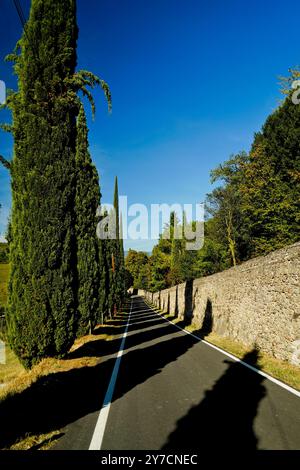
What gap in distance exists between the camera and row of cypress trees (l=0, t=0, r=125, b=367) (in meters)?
8.95

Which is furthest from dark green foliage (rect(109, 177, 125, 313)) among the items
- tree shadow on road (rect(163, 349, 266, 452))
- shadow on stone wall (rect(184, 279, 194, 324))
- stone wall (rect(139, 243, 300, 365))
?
tree shadow on road (rect(163, 349, 266, 452))

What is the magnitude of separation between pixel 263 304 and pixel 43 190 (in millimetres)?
8511

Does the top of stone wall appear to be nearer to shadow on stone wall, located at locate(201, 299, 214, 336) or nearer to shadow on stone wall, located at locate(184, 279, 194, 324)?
shadow on stone wall, located at locate(201, 299, 214, 336)

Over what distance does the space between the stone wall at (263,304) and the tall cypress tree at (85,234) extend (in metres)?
7.08

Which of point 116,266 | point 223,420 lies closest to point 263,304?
point 223,420

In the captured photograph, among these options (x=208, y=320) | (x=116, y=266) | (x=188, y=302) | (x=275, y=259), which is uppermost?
(x=275, y=259)

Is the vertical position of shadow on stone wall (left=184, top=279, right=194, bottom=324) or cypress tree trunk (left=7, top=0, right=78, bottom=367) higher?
cypress tree trunk (left=7, top=0, right=78, bottom=367)

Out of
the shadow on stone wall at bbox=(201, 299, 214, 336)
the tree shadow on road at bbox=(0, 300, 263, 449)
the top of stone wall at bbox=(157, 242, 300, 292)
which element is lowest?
the shadow on stone wall at bbox=(201, 299, 214, 336)

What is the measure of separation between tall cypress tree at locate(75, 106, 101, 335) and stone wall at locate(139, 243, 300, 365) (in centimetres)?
708

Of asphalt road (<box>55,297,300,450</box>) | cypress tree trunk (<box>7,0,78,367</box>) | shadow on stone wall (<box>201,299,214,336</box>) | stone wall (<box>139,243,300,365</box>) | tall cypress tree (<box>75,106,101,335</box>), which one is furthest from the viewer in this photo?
shadow on stone wall (<box>201,299,214,336</box>)

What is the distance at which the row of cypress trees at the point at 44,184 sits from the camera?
895cm

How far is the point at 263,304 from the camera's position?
10.8 metres

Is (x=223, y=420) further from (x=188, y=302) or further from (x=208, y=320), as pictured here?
(x=188, y=302)

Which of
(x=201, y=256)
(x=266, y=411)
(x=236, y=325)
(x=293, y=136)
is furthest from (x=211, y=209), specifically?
(x=266, y=411)
